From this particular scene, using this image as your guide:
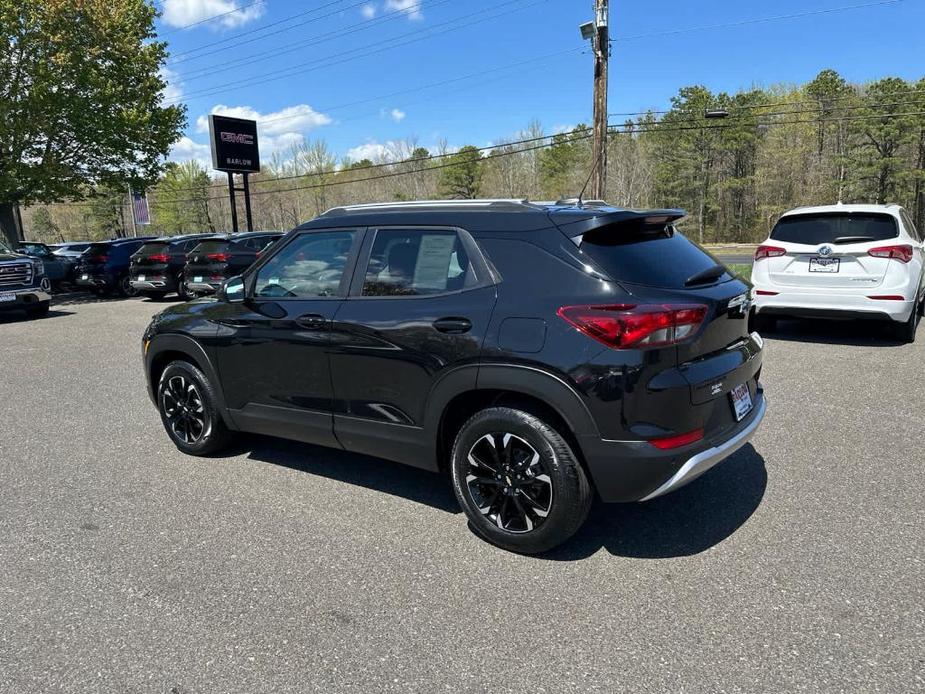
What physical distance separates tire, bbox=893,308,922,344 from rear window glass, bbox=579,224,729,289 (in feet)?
18.8

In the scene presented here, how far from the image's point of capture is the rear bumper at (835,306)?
7516 millimetres

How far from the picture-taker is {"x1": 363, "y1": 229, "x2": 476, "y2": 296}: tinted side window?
3.45 meters

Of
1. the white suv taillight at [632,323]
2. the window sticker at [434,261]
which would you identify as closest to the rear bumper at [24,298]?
the window sticker at [434,261]

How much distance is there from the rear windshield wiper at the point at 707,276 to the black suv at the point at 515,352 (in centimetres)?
2

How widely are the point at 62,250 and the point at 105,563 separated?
2477 cm

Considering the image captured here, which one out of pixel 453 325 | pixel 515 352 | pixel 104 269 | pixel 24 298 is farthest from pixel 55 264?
pixel 515 352

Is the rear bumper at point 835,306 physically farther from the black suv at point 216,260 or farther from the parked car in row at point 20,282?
the parked car in row at point 20,282

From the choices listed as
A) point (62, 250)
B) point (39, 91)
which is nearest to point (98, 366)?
point (39, 91)

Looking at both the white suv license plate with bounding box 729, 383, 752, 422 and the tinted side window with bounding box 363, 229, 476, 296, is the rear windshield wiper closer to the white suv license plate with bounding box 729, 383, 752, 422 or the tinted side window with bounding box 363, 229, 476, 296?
the white suv license plate with bounding box 729, 383, 752, 422

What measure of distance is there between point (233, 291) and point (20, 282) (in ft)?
39.3

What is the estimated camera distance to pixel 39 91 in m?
17.0

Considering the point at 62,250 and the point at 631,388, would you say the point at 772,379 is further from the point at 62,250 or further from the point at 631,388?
→ the point at 62,250

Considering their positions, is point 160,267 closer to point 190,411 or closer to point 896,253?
point 190,411

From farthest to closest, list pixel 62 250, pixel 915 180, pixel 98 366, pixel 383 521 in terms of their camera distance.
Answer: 1. pixel 915 180
2. pixel 62 250
3. pixel 98 366
4. pixel 383 521
